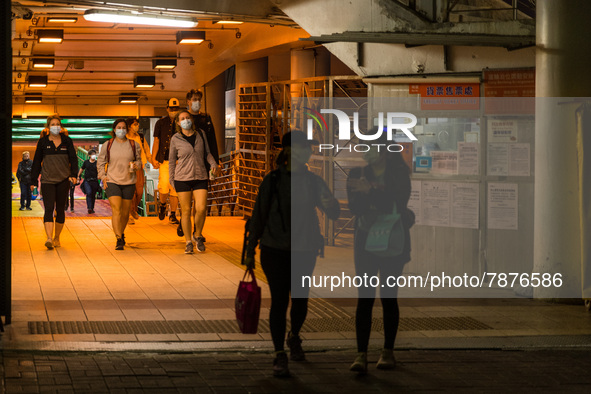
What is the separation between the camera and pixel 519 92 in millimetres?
9883

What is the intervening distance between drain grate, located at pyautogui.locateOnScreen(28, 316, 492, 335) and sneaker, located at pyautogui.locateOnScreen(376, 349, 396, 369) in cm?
127

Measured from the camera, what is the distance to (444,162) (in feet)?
34.0

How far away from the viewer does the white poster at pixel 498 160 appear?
32.9ft

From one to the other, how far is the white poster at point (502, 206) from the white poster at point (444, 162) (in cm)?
47

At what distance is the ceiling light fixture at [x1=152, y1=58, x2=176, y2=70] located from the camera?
2439cm

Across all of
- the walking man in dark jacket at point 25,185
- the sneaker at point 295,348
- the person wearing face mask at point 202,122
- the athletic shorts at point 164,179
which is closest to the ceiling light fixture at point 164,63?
the walking man in dark jacket at point 25,185

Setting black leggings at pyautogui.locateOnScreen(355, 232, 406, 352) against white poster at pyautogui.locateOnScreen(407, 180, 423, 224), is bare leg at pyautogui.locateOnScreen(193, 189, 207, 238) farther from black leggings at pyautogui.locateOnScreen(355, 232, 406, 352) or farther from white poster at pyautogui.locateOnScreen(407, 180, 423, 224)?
black leggings at pyautogui.locateOnScreen(355, 232, 406, 352)

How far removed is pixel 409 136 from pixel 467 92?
2.74 ft

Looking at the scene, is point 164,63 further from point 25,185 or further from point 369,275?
point 369,275

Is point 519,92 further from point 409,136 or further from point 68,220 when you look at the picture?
point 68,220

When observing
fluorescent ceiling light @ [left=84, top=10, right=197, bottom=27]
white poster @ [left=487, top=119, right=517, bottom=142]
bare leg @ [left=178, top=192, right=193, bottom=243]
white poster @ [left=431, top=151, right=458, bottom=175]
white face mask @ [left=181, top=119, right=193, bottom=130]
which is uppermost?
fluorescent ceiling light @ [left=84, top=10, right=197, bottom=27]

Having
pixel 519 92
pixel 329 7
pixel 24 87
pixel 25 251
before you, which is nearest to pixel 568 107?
pixel 519 92

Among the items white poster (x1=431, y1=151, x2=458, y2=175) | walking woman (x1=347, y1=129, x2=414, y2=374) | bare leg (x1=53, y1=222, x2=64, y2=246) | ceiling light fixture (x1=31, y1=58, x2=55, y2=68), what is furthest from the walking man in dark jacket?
walking woman (x1=347, y1=129, x2=414, y2=374)

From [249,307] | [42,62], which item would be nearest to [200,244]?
[249,307]
